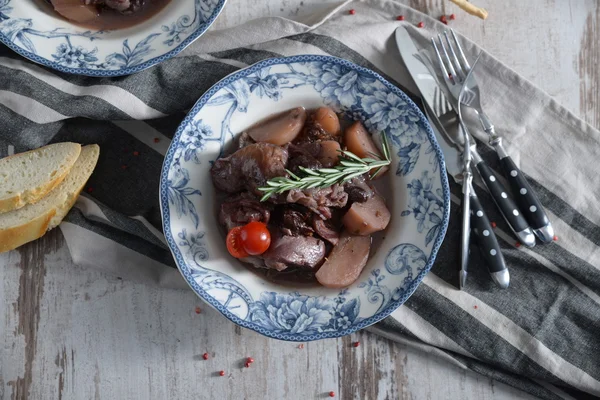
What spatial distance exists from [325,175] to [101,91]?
47.9 inches

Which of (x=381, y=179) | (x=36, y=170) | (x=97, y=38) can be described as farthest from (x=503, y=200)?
(x=36, y=170)

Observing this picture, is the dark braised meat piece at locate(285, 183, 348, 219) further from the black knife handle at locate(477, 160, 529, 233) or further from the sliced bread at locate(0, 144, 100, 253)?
the sliced bread at locate(0, 144, 100, 253)

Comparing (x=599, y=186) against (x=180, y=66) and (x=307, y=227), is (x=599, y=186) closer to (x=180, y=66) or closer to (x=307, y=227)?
(x=307, y=227)

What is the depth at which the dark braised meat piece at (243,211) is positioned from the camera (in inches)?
110

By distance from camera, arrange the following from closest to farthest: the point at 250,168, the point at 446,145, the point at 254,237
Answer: the point at 254,237 < the point at 250,168 < the point at 446,145

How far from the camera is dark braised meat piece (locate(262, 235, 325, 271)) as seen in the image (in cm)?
275

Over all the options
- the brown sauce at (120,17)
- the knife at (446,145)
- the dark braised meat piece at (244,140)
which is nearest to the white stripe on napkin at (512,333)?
the knife at (446,145)

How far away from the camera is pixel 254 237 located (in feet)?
8.71

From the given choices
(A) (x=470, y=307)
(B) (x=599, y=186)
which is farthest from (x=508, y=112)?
(A) (x=470, y=307)

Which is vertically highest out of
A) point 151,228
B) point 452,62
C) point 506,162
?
point 452,62

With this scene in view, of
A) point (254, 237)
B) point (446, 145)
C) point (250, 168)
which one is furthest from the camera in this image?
point (446, 145)

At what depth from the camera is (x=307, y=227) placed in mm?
2820

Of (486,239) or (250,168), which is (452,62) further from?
(250,168)

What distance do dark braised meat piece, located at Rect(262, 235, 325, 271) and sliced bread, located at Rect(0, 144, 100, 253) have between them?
40.8 inches
